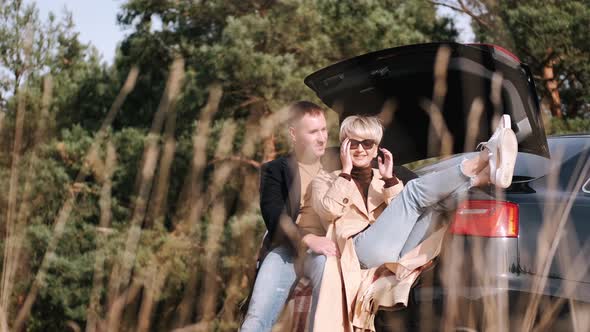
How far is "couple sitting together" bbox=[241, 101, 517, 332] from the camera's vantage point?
11.2 feet

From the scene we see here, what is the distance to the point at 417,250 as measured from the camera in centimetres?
351

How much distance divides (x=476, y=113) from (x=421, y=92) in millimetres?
325

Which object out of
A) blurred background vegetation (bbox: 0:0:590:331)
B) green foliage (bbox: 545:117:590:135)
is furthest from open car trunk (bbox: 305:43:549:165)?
green foliage (bbox: 545:117:590:135)

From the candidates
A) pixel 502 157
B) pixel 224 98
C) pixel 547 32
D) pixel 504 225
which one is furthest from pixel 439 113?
pixel 224 98

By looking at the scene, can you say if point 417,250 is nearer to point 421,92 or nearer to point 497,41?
point 421,92

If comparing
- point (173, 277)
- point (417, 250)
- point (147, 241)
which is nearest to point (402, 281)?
point (417, 250)

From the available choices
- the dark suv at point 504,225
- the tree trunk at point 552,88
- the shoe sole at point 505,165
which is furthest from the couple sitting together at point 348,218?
the tree trunk at point 552,88

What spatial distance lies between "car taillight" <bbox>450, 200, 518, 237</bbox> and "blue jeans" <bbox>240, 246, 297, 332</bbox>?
2.73ft

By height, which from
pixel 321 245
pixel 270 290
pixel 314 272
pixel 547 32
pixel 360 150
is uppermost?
pixel 547 32

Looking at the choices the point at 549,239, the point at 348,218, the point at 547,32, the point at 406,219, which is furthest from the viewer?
the point at 547,32

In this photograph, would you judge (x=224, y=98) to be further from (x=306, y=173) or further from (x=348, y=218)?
(x=348, y=218)

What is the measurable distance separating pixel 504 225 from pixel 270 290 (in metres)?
1.13

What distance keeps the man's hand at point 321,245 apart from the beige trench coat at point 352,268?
0.03 meters

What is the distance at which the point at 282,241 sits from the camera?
3836 millimetres
